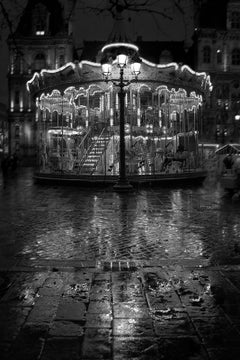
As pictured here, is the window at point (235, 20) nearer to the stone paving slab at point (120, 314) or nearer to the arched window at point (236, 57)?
the arched window at point (236, 57)

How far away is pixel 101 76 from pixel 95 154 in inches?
143

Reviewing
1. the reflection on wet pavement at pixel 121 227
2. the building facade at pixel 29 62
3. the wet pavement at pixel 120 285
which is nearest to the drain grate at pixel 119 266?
the wet pavement at pixel 120 285

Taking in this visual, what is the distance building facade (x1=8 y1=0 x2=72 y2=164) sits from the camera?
5944 cm

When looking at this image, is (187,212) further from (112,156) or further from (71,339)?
(112,156)

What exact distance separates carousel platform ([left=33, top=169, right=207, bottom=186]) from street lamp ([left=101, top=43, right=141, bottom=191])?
215cm

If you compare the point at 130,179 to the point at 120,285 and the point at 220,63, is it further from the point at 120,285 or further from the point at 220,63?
the point at 220,63

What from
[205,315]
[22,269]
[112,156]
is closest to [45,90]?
[112,156]

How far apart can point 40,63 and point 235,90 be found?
2352 centimetres

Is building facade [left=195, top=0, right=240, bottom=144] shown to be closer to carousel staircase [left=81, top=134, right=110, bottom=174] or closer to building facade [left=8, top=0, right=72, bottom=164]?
building facade [left=8, top=0, right=72, bottom=164]

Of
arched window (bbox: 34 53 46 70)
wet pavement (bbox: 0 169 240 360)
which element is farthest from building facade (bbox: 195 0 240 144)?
wet pavement (bbox: 0 169 240 360)

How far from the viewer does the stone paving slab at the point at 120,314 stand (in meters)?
4.04

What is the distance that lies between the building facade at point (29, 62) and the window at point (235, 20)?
1870cm

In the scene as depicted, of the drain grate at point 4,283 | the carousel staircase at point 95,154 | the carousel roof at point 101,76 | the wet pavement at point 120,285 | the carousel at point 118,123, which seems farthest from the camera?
the carousel staircase at point 95,154

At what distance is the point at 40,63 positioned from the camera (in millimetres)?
60469
